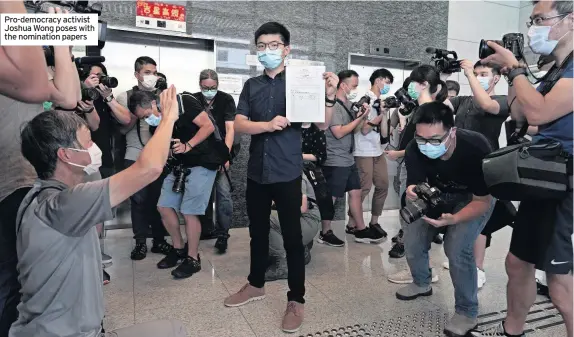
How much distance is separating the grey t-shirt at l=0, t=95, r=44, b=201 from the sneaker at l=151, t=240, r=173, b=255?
78.6 inches

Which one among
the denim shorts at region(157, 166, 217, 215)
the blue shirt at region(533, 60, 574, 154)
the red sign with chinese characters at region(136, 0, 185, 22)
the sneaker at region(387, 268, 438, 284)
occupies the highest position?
the red sign with chinese characters at region(136, 0, 185, 22)

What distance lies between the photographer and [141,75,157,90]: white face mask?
3273mm

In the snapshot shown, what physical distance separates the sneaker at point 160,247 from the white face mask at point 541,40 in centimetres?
291

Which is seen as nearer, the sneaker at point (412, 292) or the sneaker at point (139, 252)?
the sneaker at point (412, 292)

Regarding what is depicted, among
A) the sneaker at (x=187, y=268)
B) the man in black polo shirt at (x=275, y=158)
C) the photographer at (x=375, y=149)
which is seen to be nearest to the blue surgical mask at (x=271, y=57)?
the man in black polo shirt at (x=275, y=158)

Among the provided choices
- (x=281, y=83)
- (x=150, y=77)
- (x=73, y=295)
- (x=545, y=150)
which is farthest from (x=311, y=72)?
(x=150, y=77)

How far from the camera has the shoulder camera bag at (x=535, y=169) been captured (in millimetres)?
1390

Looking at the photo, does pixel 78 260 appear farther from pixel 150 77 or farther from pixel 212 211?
pixel 212 211

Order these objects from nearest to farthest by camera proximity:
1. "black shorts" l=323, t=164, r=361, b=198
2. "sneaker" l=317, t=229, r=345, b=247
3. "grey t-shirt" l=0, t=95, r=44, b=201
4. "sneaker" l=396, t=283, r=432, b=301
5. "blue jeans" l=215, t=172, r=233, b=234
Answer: "grey t-shirt" l=0, t=95, r=44, b=201, "sneaker" l=396, t=283, r=432, b=301, "blue jeans" l=215, t=172, r=233, b=234, "sneaker" l=317, t=229, r=345, b=247, "black shorts" l=323, t=164, r=361, b=198

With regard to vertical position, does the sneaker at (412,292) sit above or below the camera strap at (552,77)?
below

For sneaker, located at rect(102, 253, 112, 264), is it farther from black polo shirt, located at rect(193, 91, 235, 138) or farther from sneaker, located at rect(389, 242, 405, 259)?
sneaker, located at rect(389, 242, 405, 259)

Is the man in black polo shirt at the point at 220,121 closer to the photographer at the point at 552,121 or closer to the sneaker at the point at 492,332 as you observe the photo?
the sneaker at the point at 492,332

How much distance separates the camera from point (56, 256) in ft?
3.68

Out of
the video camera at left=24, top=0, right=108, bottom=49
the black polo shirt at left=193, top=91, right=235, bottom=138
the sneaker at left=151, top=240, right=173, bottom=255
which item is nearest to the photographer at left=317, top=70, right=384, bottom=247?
the black polo shirt at left=193, top=91, right=235, bottom=138
